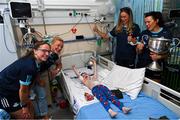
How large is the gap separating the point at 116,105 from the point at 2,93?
1239 mm

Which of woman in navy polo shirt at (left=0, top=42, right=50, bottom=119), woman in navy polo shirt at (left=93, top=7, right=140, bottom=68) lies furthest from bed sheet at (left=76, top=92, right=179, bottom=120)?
woman in navy polo shirt at (left=93, top=7, right=140, bottom=68)

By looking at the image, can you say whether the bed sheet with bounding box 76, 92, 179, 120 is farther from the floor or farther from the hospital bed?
the floor

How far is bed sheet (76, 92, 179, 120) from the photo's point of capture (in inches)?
59.5

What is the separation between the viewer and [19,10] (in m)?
2.07

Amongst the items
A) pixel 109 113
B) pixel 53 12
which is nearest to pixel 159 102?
pixel 109 113

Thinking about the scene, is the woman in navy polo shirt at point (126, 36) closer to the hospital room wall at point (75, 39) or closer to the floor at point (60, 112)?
the hospital room wall at point (75, 39)

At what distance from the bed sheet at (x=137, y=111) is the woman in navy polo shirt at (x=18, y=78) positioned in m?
0.65

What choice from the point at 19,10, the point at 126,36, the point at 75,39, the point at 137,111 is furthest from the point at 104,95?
the point at 19,10

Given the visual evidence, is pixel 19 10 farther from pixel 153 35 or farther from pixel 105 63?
pixel 153 35

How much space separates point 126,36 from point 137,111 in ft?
3.64

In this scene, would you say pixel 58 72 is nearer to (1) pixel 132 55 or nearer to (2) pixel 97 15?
(1) pixel 132 55

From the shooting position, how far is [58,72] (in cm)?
242

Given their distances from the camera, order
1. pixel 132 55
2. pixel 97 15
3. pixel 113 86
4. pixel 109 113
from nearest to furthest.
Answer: pixel 109 113
pixel 113 86
pixel 132 55
pixel 97 15

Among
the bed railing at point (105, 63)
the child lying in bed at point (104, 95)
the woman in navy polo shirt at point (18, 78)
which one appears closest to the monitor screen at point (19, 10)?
the woman in navy polo shirt at point (18, 78)
